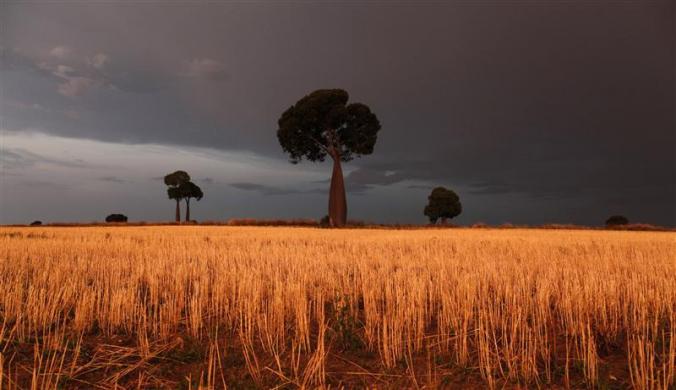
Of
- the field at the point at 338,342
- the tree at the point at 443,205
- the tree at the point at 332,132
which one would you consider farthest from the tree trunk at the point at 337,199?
the field at the point at 338,342

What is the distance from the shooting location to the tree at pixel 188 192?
2349 inches

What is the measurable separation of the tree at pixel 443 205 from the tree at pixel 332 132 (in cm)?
1895

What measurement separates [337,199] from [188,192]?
96.5 ft

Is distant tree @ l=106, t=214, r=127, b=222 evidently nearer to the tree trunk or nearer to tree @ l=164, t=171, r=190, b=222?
tree @ l=164, t=171, r=190, b=222

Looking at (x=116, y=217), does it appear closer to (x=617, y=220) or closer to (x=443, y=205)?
(x=443, y=205)

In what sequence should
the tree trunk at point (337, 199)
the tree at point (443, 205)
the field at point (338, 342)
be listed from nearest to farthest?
the field at point (338, 342)
the tree trunk at point (337, 199)
the tree at point (443, 205)

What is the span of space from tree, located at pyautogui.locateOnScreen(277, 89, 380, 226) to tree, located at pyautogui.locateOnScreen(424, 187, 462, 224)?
746 inches

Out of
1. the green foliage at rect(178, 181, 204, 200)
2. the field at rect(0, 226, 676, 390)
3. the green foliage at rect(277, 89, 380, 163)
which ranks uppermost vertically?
the green foliage at rect(277, 89, 380, 163)

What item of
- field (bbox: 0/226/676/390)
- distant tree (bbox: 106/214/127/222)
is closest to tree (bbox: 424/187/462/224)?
distant tree (bbox: 106/214/127/222)

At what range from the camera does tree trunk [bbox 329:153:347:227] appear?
125ft

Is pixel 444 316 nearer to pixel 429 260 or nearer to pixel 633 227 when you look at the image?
pixel 429 260

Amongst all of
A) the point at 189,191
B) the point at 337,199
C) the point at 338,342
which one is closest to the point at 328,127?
the point at 337,199

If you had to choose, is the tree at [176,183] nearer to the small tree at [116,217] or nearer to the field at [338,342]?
the small tree at [116,217]

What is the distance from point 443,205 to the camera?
5525 cm
